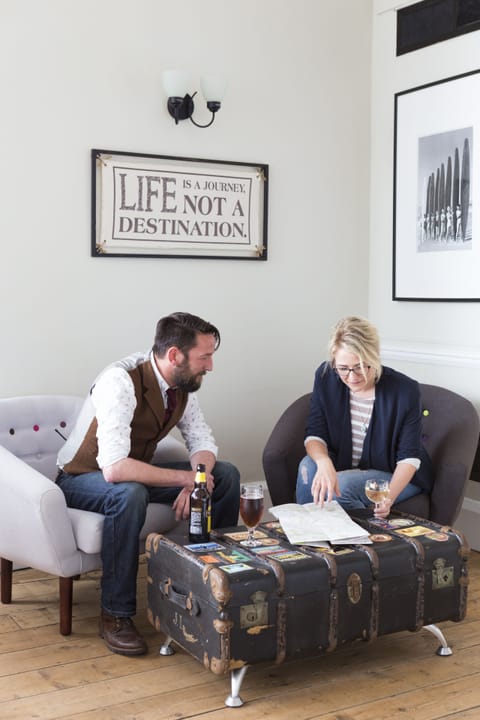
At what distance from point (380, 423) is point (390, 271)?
4.55 ft

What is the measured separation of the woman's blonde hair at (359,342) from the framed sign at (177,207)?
107 centimetres

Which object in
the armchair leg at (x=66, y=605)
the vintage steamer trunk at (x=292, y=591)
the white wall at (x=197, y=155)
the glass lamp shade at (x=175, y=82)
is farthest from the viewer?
the glass lamp shade at (x=175, y=82)

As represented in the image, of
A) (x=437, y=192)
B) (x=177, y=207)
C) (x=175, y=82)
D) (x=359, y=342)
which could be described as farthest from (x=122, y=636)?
(x=437, y=192)

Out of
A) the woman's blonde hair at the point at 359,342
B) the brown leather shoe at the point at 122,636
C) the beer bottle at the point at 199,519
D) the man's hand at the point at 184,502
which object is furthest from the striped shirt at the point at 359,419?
the brown leather shoe at the point at 122,636

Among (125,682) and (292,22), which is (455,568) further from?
(292,22)

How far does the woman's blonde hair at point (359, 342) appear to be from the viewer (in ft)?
11.2

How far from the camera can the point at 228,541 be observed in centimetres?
294

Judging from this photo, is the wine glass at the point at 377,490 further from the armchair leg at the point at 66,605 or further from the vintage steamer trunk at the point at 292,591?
the armchair leg at the point at 66,605

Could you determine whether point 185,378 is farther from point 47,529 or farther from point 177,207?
point 177,207

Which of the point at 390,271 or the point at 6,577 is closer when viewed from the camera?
the point at 6,577

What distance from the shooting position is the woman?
135 inches

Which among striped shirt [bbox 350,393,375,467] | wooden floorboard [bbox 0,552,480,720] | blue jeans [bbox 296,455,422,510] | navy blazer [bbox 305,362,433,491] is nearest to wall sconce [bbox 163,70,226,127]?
navy blazer [bbox 305,362,433,491]

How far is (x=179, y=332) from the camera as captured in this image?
129 inches

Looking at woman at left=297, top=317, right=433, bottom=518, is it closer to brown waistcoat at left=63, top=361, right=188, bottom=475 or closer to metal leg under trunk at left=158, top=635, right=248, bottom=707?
brown waistcoat at left=63, top=361, right=188, bottom=475
